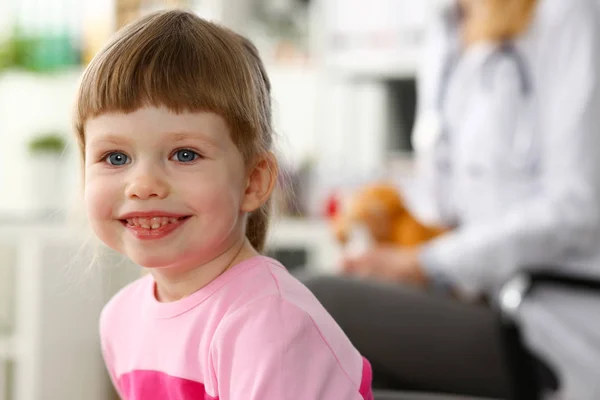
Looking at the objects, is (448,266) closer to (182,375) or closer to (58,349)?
(182,375)

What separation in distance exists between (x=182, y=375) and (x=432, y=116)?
1.32 meters

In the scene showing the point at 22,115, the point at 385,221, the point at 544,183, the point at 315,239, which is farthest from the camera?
the point at 22,115

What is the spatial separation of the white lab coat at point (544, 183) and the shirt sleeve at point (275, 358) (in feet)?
2.71

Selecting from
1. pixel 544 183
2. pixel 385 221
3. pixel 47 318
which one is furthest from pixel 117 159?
pixel 47 318

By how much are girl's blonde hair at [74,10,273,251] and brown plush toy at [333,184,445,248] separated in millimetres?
1102

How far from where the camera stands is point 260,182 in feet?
2.36

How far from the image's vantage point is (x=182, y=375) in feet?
2.23

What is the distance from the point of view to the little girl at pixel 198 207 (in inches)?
25.0

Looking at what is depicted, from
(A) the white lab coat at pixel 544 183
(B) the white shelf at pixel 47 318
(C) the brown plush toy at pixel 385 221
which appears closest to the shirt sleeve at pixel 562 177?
(A) the white lab coat at pixel 544 183

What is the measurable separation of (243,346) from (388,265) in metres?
1.08

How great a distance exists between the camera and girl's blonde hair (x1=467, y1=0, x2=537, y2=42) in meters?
1.55

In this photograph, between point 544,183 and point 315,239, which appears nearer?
point 544,183

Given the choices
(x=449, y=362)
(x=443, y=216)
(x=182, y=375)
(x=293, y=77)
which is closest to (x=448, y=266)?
(x=449, y=362)

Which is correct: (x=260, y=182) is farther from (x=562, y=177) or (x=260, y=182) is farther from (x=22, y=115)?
(x=22, y=115)
